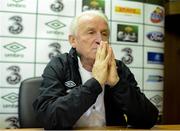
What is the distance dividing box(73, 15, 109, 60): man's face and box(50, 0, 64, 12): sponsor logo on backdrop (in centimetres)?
64

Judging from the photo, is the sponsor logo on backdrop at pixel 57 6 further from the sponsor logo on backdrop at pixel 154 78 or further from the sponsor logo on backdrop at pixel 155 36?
the sponsor logo on backdrop at pixel 154 78

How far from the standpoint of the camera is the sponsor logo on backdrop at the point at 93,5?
7.00ft

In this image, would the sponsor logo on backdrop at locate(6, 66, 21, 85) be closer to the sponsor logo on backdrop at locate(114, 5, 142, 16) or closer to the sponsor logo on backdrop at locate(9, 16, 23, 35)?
the sponsor logo on backdrop at locate(9, 16, 23, 35)

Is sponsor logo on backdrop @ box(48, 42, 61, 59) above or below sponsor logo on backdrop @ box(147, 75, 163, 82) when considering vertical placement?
above

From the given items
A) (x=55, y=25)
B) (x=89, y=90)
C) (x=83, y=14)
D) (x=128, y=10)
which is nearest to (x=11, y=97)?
(x=55, y=25)

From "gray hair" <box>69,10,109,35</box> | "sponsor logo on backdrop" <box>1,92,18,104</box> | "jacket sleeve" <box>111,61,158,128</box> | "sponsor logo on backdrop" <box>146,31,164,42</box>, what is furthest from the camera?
"sponsor logo on backdrop" <box>146,31,164,42</box>

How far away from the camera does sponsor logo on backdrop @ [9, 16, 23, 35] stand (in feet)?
6.45

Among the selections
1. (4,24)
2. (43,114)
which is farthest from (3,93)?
(43,114)

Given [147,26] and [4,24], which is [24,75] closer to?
[4,24]

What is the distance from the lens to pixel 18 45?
77.3 inches

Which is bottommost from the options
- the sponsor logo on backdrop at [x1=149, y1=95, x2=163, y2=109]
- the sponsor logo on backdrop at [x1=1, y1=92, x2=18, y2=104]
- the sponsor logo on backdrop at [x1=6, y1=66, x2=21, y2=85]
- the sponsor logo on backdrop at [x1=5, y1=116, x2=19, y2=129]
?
the sponsor logo on backdrop at [x1=5, y1=116, x2=19, y2=129]

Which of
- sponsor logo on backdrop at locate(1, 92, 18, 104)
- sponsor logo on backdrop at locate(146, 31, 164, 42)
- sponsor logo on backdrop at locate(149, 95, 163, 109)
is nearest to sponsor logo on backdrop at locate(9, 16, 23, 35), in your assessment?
sponsor logo on backdrop at locate(1, 92, 18, 104)

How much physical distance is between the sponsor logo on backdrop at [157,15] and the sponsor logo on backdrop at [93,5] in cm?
43

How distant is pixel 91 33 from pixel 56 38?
26.0 inches
